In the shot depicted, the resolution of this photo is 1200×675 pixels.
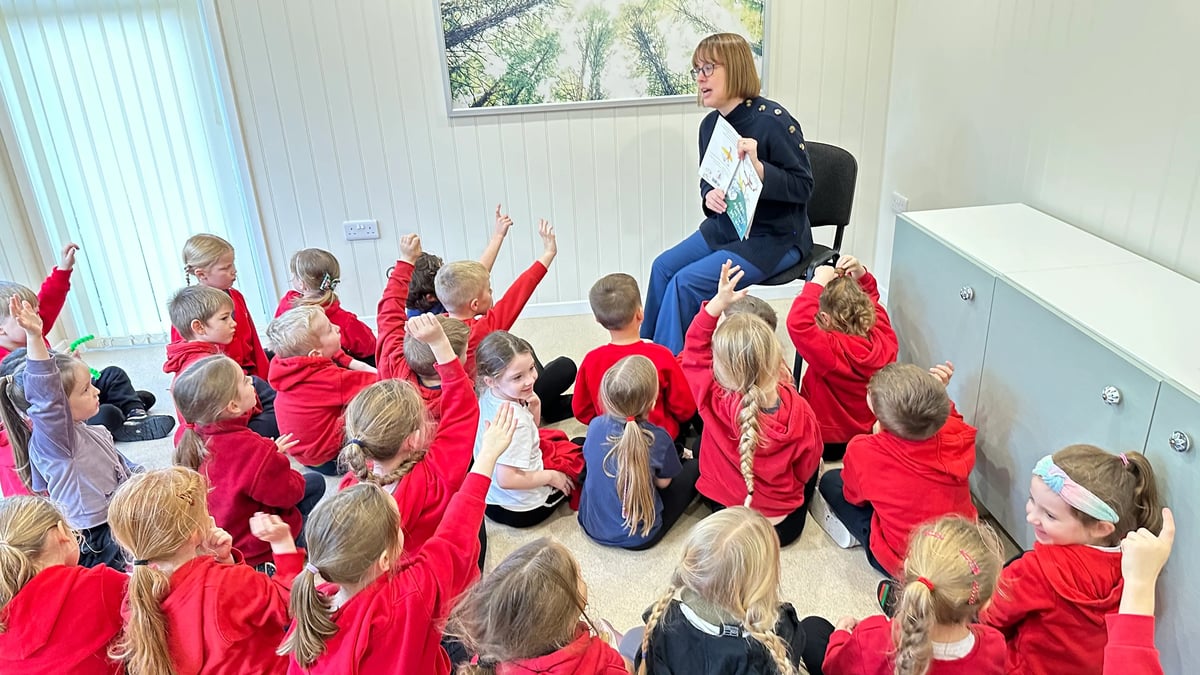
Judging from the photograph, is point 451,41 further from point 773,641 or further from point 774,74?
point 773,641

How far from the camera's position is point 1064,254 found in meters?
2.33

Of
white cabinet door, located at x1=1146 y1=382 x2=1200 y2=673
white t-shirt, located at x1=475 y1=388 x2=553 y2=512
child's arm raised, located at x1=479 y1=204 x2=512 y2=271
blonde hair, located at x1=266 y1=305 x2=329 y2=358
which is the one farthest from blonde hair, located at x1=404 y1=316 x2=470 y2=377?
white cabinet door, located at x1=1146 y1=382 x2=1200 y2=673

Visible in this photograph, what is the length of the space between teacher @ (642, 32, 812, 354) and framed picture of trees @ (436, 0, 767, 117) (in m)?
0.57

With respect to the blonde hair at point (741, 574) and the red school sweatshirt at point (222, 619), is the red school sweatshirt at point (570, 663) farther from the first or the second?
the red school sweatshirt at point (222, 619)

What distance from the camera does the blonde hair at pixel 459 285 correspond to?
2.70 meters

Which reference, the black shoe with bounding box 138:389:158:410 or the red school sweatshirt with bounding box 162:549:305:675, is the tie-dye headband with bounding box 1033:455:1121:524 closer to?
the red school sweatshirt with bounding box 162:549:305:675


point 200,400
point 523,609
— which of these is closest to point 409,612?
point 523,609

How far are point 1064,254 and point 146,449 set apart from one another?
3.18m

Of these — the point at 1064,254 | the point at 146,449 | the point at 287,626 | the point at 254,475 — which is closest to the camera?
the point at 287,626

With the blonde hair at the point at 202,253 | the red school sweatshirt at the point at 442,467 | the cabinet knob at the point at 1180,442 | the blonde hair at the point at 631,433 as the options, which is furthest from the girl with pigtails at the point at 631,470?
the blonde hair at the point at 202,253

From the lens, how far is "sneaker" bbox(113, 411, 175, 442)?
3.09m

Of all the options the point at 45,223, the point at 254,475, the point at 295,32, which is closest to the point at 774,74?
the point at 295,32

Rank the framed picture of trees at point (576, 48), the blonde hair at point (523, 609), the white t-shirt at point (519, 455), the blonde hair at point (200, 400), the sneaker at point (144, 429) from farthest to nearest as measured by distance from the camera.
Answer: the framed picture of trees at point (576, 48), the sneaker at point (144, 429), the white t-shirt at point (519, 455), the blonde hair at point (200, 400), the blonde hair at point (523, 609)

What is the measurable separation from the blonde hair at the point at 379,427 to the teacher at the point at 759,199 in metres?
1.42
